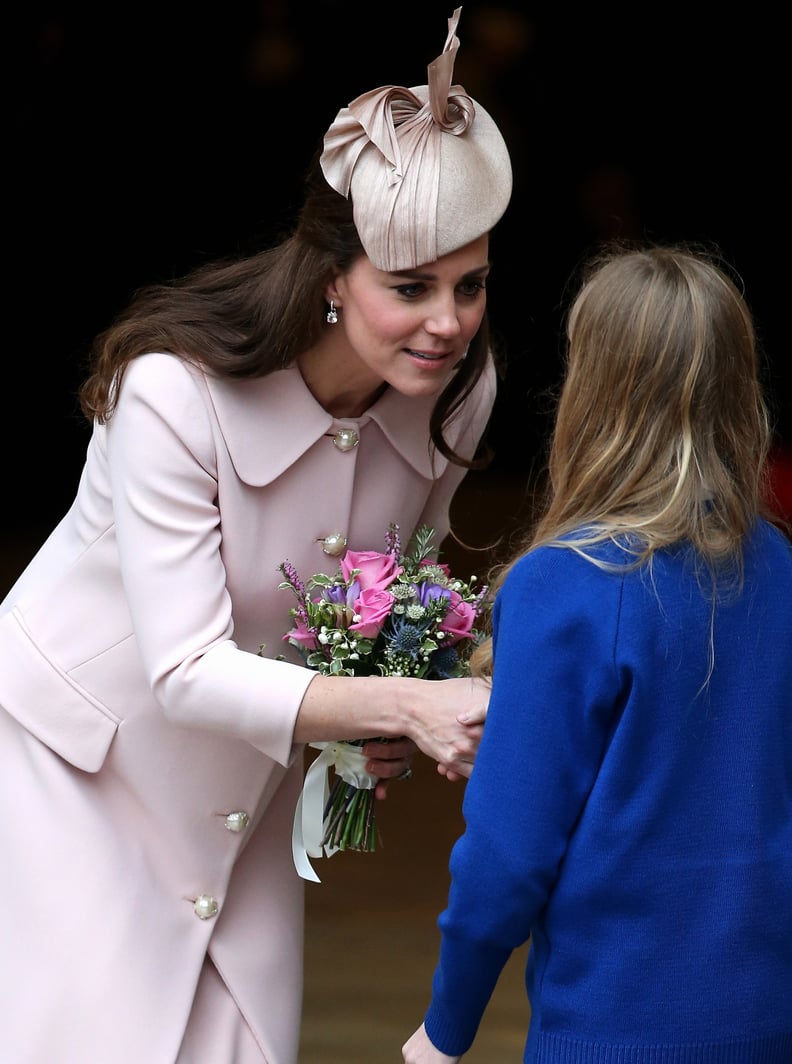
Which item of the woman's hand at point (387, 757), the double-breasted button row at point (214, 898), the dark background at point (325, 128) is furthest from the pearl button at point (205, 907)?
the dark background at point (325, 128)

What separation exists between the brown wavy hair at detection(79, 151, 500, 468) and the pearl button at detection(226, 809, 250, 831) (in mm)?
592

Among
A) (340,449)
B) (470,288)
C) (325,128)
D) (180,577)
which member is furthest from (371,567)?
(325,128)

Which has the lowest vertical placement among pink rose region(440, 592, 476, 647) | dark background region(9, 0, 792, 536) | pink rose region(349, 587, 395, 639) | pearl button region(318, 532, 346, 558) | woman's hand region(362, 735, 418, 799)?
dark background region(9, 0, 792, 536)

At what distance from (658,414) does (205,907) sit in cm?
103

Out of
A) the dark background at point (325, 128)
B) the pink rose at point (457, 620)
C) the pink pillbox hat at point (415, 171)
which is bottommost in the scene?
the dark background at point (325, 128)

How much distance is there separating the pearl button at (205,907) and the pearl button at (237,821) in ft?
0.35

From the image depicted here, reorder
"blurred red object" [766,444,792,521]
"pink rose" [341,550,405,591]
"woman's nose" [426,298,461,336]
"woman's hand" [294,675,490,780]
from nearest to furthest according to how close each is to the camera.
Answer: "woman's hand" [294,675,490,780] < "woman's nose" [426,298,461,336] < "pink rose" [341,550,405,591] < "blurred red object" [766,444,792,521]

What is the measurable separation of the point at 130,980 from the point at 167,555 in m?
0.61

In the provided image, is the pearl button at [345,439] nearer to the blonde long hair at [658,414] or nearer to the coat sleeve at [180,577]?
the coat sleeve at [180,577]

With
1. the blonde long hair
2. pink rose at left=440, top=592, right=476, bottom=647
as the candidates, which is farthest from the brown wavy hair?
the blonde long hair

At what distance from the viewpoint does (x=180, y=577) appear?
210 centimetres

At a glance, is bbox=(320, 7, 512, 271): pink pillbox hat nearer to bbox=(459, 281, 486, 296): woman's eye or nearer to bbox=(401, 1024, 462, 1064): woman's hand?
bbox=(459, 281, 486, 296): woman's eye

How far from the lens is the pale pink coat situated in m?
2.12

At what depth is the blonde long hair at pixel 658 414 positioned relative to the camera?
1739 millimetres
